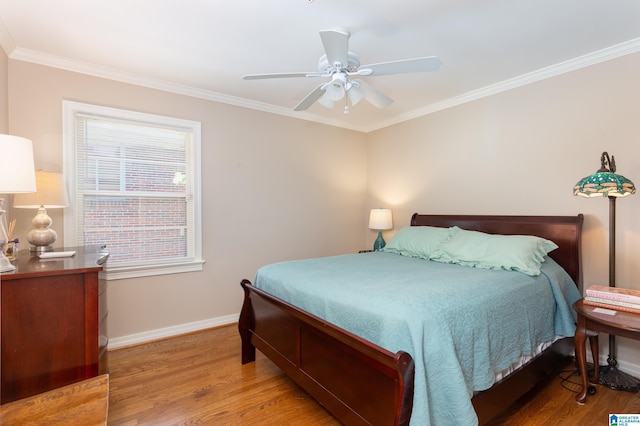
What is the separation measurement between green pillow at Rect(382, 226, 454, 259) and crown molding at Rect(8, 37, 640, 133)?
4.95 ft

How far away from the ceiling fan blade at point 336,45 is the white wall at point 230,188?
1.92 metres

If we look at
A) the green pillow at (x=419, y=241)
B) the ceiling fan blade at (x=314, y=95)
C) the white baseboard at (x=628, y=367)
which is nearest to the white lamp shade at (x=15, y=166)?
the ceiling fan blade at (x=314, y=95)

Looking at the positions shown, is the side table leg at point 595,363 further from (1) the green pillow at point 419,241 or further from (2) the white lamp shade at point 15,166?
(2) the white lamp shade at point 15,166

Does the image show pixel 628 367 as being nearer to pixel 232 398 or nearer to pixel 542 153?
pixel 542 153

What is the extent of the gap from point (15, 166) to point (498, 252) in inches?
121

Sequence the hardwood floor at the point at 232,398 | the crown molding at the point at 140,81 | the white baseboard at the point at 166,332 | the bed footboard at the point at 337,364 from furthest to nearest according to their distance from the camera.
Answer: the white baseboard at the point at 166,332 < the crown molding at the point at 140,81 < the hardwood floor at the point at 232,398 < the bed footboard at the point at 337,364

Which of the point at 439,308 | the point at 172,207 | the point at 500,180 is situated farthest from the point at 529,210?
the point at 172,207

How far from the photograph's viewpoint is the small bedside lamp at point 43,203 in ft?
6.97

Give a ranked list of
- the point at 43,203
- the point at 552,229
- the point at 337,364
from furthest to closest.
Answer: the point at 552,229, the point at 43,203, the point at 337,364

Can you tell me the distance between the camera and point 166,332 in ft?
10.5

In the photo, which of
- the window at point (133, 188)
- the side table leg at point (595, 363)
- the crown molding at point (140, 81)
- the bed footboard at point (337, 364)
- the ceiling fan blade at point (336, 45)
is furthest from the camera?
the window at point (133, 188)

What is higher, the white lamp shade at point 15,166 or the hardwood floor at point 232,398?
the white lamp shade at point 15,166

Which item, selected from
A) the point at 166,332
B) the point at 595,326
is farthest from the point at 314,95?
the point at 166,332

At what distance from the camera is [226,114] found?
354 centimetres
